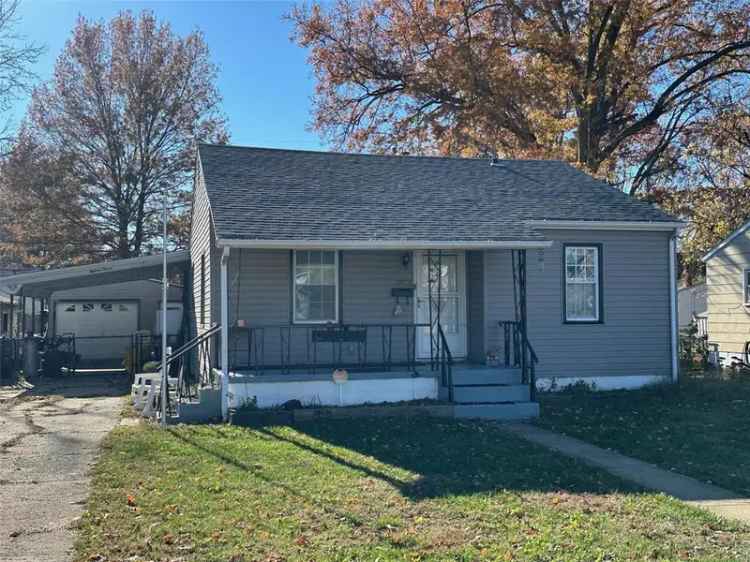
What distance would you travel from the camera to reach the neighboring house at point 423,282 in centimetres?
1142

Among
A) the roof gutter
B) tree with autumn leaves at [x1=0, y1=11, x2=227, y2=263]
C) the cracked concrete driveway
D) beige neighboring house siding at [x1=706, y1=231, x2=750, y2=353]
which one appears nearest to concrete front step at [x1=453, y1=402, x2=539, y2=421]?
the roof gutter

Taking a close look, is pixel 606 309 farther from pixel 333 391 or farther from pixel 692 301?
pixel 692 301

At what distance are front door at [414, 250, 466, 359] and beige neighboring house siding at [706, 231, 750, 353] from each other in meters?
9.59

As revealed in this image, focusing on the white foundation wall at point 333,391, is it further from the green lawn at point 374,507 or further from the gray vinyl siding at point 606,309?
the gray vinyl siding at point 606,309

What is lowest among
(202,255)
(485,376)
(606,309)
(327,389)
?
(327,389)

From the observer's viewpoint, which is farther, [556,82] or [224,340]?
[556,82]

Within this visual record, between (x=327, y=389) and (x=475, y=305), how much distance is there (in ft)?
11.1

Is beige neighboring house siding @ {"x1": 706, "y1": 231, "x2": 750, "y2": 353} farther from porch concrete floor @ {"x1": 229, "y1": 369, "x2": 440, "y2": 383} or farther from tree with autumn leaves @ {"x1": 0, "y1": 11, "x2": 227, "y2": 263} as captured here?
tree with autumn leaves @ {"x1": 0, "y1": 11, "x2": 227, "y2": 263}

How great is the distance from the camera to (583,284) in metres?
13.7

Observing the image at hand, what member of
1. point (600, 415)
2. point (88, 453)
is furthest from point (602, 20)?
point (88, 453)

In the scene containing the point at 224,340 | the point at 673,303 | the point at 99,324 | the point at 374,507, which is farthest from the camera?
the point at 99,324

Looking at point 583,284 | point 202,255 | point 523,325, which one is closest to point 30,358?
point 202,255

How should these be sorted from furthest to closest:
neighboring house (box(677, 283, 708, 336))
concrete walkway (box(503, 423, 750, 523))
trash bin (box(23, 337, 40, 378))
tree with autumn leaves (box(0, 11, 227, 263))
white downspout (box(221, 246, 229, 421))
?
neighboring house (box(677, 283, 708, 336)) → tree with autumn leaves (box(0, 11, 227, 263)) → trash bin (box(23, 337, 40, 378)) → white downspout (box(221, 246, 229, 421)) → concrete walkway (box(503, 423, 750, 523))

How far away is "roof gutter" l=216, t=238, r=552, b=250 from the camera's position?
10531mm
